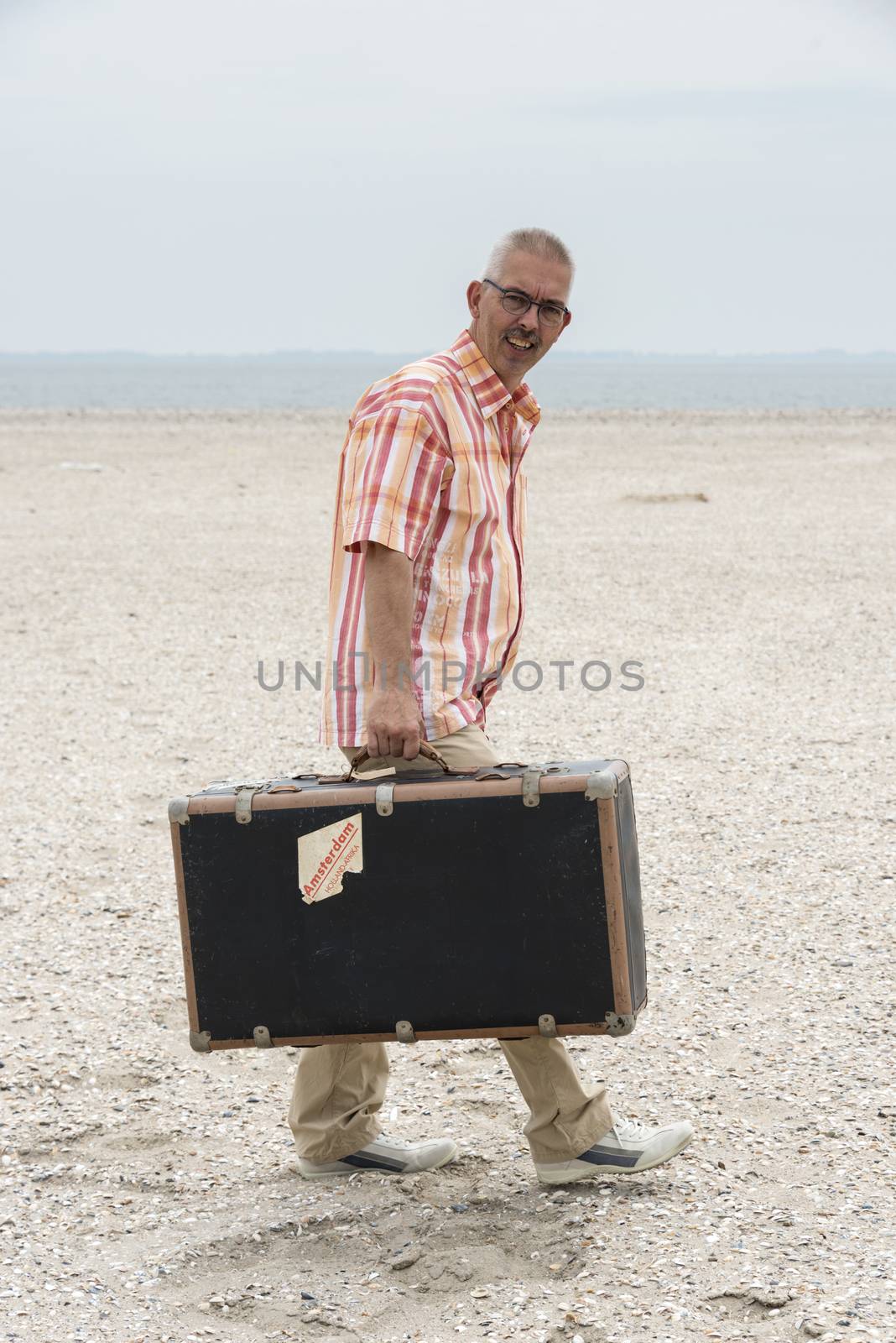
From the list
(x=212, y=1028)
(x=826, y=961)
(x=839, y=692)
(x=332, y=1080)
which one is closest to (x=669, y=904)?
(x=826, y=961)

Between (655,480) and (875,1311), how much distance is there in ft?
59.8

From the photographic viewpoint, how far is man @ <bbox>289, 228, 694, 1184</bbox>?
9.89ft

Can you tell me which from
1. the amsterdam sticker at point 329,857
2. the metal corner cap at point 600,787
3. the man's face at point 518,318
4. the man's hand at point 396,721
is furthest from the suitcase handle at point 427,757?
the man's face at point 518,318

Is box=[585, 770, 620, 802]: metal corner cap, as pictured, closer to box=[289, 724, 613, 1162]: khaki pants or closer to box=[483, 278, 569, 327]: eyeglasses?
box=[289, 724, 613, 1162]: khaki pants

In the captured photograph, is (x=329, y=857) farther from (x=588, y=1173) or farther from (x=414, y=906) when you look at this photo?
(x=588, y=1173)

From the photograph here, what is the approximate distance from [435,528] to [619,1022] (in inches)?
43.3

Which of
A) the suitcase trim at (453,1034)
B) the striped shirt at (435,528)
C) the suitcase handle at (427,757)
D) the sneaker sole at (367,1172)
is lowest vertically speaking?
the sneaker sole at (367,1172)

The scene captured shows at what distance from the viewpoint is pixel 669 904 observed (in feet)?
16.6

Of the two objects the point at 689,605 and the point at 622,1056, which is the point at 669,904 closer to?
the point at 622,1056

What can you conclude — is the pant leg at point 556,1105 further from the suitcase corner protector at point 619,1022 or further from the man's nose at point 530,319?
the man's nose at point 530,319

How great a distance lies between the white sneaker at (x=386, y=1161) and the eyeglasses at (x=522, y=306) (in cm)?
193

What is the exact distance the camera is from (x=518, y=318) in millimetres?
3160

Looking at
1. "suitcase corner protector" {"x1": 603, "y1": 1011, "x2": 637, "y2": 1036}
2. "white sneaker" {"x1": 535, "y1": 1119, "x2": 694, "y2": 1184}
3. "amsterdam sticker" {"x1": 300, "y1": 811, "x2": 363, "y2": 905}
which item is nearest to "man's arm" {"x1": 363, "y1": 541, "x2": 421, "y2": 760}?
"amsterdam sticker" {"x1": 300, "y1": 811, "x2": 363, "y2": 905}

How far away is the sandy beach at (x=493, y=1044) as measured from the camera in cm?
290
